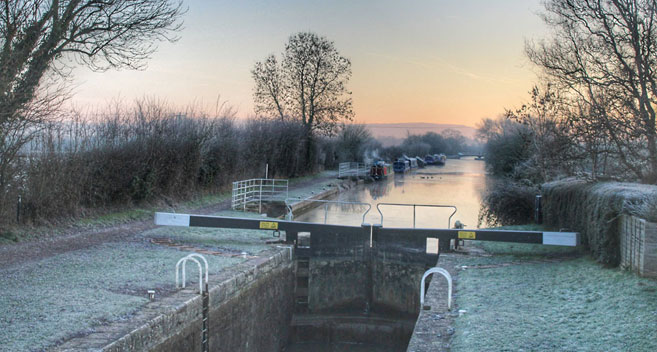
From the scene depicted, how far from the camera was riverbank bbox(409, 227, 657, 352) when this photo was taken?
5992 millimetres

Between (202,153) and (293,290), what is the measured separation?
960cm

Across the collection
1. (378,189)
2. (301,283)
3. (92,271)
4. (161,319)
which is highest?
(378,189)

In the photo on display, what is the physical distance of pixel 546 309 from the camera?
24.0 feet

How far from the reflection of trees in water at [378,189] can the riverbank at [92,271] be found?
1776 cm

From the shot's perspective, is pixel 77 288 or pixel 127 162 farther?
pixel 127 162

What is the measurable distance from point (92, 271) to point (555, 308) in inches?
275

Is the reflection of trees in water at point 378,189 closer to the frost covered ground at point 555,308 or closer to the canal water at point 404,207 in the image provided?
the canal water at point 404,207

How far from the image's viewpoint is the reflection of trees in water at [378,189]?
30766 millimetres

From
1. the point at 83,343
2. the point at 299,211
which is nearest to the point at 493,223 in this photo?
the point at 299,211

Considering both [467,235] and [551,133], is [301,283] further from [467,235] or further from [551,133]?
[551,133]

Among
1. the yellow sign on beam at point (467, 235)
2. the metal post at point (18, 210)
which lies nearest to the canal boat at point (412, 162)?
the yellow sign on beam at point (467, 235)

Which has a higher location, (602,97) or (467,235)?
(602,97)

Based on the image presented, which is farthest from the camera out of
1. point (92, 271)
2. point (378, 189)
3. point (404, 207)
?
point (378, 189)

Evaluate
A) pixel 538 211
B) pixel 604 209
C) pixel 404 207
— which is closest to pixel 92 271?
pixel 604 209
